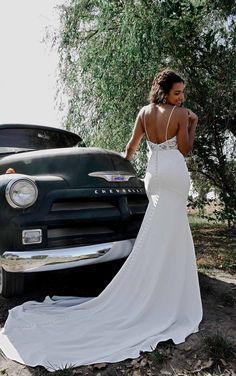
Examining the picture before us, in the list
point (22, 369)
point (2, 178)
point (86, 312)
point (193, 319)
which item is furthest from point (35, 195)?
point (193, 319)

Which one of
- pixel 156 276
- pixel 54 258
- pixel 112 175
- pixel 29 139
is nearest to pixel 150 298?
pixel 156 276

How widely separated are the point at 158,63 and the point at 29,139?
329 cm

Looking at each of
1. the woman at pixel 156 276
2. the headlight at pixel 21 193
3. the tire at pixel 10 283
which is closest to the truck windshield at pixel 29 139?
the headlight at pixel 21 193

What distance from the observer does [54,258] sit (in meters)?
3.45

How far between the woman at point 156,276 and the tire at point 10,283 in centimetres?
21

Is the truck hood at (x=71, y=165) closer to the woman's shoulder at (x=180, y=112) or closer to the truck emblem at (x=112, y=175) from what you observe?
the truck emblem at (x=112, y=175)

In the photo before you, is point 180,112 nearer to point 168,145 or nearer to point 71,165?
point 168,145

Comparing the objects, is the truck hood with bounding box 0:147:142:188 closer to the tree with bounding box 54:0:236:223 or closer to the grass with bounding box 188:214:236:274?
the grass with bounding box 188:214:236:274

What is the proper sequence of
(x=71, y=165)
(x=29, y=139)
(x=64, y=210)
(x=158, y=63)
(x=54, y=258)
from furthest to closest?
(x=158, y=63) < (x=29, y=139) < (x=71, y=165) < (x=64, y=210) < (x=54, y=258)

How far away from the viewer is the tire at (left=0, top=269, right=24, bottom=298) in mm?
3666

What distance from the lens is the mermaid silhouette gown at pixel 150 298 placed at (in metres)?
3.11

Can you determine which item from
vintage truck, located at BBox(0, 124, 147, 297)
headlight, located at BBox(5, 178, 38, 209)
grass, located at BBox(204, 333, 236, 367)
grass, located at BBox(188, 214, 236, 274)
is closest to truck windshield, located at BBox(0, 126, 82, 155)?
vintage truck, located at BBox(0, 124, 147, 297)

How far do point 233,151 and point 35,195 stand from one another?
589 cm

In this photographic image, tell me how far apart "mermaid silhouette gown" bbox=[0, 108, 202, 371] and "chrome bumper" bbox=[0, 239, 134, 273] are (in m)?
0.27
